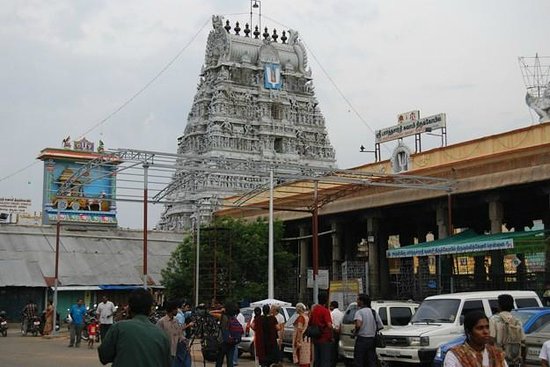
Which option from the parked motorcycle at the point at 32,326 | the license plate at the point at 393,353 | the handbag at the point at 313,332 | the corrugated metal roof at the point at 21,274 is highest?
the corrugated metal roof at the point at 21,274

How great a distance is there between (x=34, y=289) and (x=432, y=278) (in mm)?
25501

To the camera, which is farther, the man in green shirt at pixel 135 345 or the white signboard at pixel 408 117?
the white signboard at pixel 408 117

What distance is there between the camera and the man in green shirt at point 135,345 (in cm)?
621

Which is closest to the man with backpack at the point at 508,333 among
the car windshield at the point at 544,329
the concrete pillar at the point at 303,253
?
the car windshield at the point at 544,329

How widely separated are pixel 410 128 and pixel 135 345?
38.7 meters

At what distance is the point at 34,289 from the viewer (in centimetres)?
4581

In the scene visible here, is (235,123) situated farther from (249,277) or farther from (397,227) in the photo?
(249,277)

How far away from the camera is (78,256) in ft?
166

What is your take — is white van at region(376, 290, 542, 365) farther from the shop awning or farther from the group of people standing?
the shop awning

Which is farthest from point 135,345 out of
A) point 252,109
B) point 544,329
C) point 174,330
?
point 252,109

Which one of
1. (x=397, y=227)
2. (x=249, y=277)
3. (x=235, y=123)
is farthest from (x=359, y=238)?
(x=235, y=123)

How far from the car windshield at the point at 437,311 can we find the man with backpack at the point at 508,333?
483 cm

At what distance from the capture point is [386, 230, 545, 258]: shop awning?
27.0 m

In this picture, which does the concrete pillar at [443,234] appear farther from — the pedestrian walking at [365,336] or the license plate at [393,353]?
the pedestrian walking at [365,336]
